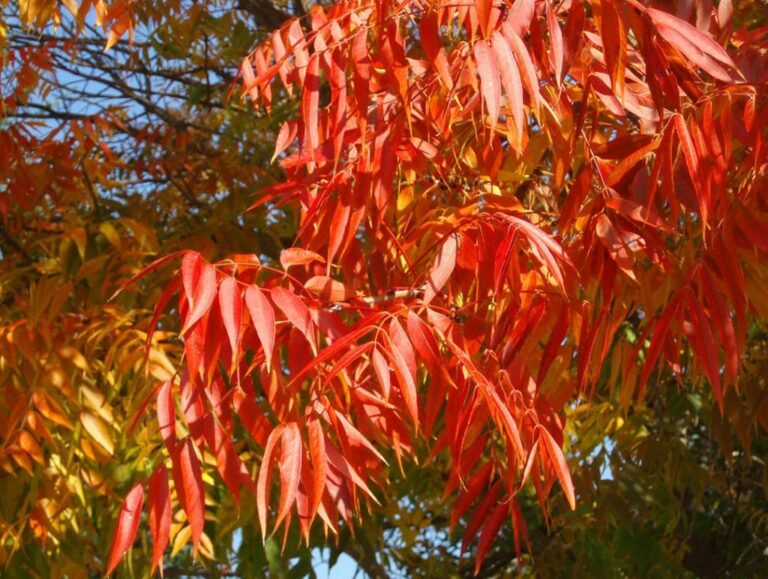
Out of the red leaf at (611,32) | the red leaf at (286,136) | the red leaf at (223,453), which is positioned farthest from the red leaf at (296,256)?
the red leaf at (611,32)

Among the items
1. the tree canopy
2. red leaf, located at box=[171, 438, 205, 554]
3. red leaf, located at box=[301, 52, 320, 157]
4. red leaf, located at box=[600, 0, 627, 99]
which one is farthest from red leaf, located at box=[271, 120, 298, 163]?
red leaf, located at box=[600, 0, 627, 99]

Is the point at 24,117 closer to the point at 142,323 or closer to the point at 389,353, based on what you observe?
the point at 142,323

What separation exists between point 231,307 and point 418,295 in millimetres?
449

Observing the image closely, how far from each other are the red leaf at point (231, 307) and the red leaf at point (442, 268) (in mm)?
243

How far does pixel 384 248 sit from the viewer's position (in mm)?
1908

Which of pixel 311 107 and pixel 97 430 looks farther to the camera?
pixel 97 430

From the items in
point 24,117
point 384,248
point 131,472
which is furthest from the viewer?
point 24,117

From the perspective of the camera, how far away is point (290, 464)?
4.49 feet

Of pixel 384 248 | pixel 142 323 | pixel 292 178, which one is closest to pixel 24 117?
pixel 142 323

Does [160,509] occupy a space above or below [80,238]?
below

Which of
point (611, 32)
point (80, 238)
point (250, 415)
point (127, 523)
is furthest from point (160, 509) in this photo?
point (80, 238)

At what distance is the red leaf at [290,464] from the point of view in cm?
133

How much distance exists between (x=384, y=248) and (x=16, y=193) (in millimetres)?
1661

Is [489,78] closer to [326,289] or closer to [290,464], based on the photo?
[326,289]
